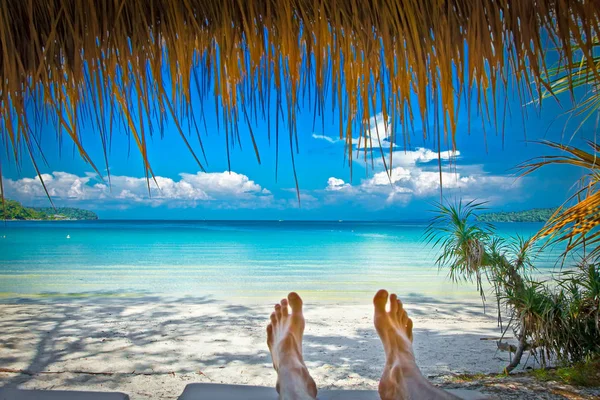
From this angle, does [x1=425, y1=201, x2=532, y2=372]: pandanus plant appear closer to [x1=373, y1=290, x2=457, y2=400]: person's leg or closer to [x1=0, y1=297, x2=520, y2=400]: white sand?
[x1=0, y1=297, x2=520, y2=400]: white sand

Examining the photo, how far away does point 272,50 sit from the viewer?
0.87 metres

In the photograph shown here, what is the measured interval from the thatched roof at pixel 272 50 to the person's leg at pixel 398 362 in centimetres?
63

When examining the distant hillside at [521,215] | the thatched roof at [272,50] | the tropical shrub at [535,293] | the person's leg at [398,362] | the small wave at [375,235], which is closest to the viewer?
the thatched roof at [272,50]

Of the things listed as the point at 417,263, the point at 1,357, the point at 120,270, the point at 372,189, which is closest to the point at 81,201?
the point at 120,270

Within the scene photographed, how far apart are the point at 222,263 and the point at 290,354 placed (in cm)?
1130

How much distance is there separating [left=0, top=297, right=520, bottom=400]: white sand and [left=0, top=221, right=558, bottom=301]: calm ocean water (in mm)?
2256

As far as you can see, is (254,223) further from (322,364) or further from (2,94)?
(2,94)

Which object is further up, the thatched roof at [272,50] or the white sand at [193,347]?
the thatched roof at [272,50]

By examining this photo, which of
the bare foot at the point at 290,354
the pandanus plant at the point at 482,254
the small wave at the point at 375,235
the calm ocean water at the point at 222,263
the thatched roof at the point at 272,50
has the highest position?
the thatched roof at the point at 272,50

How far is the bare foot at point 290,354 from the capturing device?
1.13m

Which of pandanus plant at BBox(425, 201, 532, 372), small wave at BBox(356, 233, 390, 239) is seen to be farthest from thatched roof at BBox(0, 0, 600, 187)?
small wave at BBox(356, 233, 390, 239)

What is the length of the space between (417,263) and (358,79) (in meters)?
11.2

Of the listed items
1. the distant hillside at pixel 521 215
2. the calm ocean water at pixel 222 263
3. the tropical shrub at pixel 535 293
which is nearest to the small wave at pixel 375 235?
the calm ocean water at pixel 222 263

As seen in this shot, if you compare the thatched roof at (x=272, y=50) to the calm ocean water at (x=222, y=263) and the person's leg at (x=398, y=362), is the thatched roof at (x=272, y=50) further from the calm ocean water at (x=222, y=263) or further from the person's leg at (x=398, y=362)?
the calm ocean water at (x=222, y=263)
